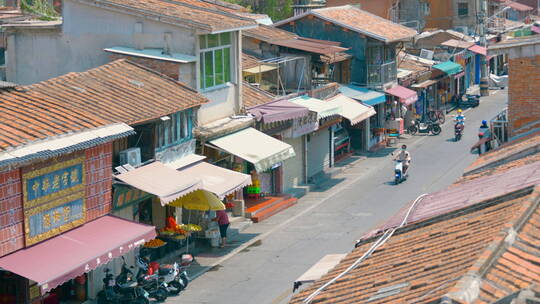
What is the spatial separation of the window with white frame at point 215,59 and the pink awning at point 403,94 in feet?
53.9

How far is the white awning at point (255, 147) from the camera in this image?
98.6ft

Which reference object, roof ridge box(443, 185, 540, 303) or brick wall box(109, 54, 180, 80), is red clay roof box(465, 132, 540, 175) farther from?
brick wall box(109, 54, 180, 80)

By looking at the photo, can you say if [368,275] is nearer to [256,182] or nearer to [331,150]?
[256,182]

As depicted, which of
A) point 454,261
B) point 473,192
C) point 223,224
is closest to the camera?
point 454,261

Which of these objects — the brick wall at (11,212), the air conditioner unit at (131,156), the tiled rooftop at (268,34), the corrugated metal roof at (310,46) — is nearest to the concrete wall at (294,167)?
the corrugated metal roof at (310,46)

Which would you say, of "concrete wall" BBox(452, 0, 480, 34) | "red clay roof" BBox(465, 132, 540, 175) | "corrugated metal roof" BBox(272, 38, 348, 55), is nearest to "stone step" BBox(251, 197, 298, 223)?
"corrugated metal roof" BBox(272, 38, 348, 55)

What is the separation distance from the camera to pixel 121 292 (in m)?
23.6

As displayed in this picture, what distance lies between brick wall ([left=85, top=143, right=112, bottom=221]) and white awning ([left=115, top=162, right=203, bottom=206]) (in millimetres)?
497

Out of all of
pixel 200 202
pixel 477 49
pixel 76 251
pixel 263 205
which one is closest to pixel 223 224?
pixel 200 202

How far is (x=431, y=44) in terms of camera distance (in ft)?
206

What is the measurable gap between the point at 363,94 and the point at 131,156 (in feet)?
69.4

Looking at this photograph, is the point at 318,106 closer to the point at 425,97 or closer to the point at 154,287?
the point at 154,287

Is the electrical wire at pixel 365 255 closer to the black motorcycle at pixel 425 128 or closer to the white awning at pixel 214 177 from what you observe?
Answer: the white awning at pixel 214 177

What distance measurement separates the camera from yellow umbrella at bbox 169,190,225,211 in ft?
91.0
